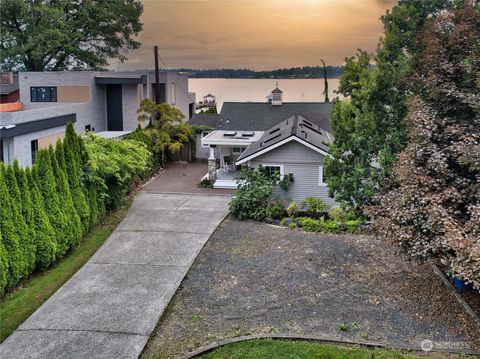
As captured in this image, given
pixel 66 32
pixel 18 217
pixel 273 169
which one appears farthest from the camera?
pixel 66 32

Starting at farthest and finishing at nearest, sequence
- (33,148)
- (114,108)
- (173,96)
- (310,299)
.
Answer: (173,96)
(114,108)
(33,148)
(310,299)

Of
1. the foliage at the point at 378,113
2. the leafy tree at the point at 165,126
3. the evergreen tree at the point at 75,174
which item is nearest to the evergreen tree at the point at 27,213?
the evergreen tree at the point at 75,174

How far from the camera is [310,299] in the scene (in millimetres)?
10086

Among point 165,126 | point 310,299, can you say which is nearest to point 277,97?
point 165,126

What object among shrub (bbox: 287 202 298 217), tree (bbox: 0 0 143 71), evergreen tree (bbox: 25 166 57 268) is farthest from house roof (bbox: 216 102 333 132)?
evergreen tree (bbox: 25 166 57 268)

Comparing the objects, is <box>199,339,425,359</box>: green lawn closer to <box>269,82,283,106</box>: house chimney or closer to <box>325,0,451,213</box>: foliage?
<box>325,0,451,213</box>: foliage

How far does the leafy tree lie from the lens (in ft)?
87.2

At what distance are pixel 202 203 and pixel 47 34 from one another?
20.1 m

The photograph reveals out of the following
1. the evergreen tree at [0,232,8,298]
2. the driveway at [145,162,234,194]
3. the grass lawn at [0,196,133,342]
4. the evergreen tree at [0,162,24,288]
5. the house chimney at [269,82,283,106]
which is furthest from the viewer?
the house chimney at [269,82,283,106]

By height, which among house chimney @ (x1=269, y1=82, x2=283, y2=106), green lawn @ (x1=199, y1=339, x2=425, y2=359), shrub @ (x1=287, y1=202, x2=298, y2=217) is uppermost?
house chimney @ (x1=269, y1=82, x2=283, y2=106)

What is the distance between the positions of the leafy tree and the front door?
269 cm

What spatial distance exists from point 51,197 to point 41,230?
3.49 ft

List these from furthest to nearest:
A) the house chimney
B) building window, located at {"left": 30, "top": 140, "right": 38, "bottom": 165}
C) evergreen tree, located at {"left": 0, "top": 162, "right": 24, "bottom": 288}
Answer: the house chimney → building window, located at {"left": 30, "top": 140, "right": 38, "bottom": 165} → evergreen tree, located at {"left": 0, "top": 162, "right": 24, "bottom": 288}

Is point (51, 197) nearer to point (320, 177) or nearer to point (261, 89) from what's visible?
point (320, 177)
